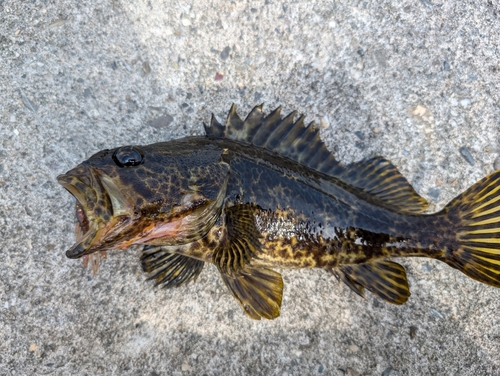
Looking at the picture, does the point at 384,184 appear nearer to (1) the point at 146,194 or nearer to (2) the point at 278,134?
(2) the point at 278,134

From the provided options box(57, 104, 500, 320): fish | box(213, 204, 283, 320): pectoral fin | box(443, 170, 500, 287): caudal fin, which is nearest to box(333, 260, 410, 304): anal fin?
box(57, 104, 500, 320): fish

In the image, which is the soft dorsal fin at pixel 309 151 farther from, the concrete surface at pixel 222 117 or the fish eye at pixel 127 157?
the fish eye at pixel 127 157

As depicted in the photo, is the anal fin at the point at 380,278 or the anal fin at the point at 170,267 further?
the anal fin at the point at 170,267

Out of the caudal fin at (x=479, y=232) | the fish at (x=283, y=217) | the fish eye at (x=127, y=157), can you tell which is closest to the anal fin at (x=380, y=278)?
the fish at (x=283, y=217)

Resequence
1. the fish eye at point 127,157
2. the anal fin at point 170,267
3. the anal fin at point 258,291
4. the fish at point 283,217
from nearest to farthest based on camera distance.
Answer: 1. the fish eye at point 127,157
2. the fish at point 283,217
3. the anal fin at point 258,291
4. the anal fin at point 170,267

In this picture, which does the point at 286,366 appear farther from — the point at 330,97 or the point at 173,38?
the point at 173,38

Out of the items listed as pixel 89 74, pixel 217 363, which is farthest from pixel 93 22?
pixel 217 363

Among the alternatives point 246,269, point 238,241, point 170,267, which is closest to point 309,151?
point 238,241
